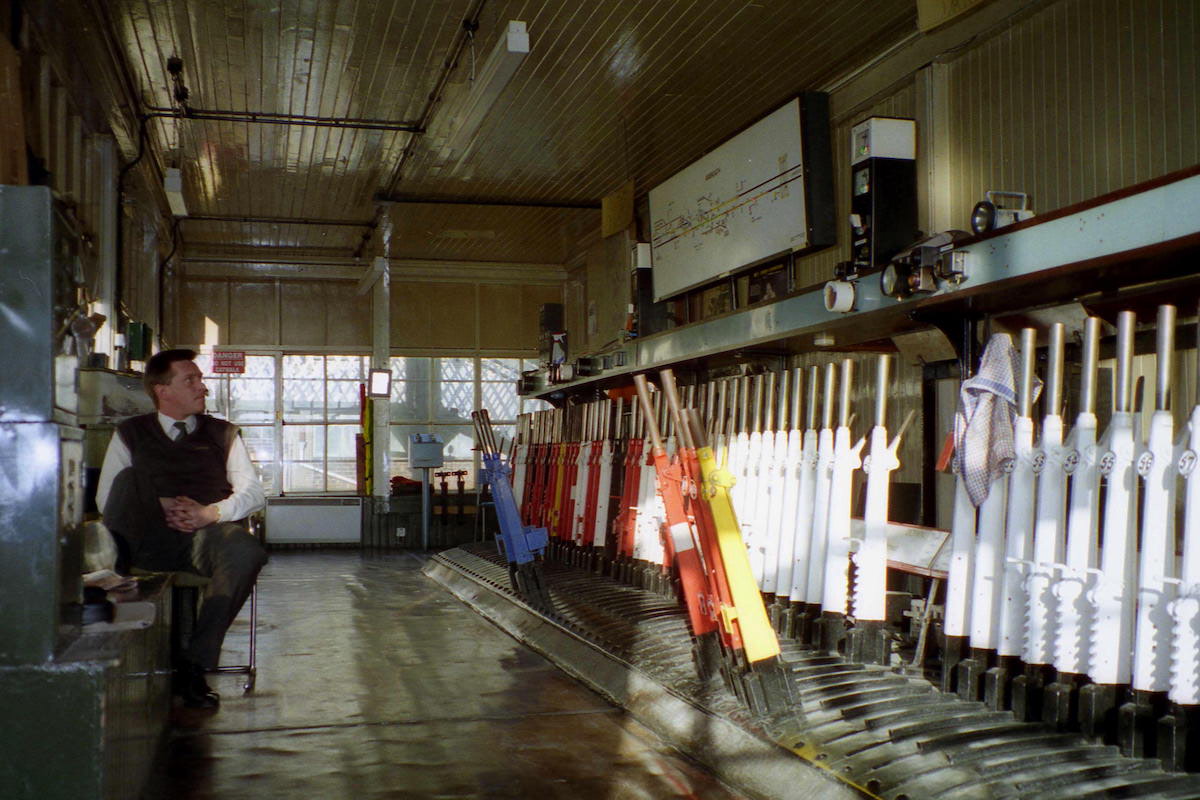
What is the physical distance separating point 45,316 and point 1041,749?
234cm

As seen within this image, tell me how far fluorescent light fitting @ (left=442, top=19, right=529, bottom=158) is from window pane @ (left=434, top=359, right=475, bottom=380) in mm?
6737

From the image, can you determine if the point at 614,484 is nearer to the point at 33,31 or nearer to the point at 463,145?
the point at 463,145

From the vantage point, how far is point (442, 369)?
14141mm

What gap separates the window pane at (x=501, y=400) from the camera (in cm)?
1432

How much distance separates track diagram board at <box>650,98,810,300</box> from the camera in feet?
20.2

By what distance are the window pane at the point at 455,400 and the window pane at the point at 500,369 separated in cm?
26

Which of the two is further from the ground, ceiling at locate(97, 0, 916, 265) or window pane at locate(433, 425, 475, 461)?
ceiling at locate(97, 0, 916, 265)

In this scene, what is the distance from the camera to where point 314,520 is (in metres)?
11.8

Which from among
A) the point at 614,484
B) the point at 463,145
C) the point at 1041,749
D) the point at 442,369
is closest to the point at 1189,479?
the point at 1041,749

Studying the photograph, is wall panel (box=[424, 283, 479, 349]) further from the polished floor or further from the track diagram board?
the polished floor

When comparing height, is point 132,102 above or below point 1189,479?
above

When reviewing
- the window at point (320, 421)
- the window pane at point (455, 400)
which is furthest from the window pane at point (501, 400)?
the window at point (320, 421)

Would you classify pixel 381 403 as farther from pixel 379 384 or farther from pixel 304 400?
pixel 304 400

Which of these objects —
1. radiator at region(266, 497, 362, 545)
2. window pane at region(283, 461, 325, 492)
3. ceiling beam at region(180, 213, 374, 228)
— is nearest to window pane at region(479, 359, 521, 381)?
window pane at region(283, 461, 325, 492)
